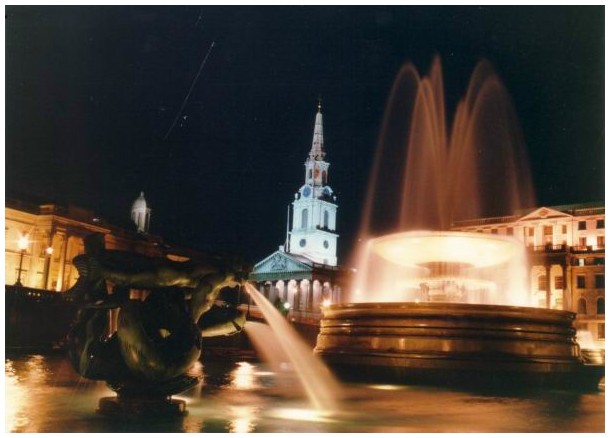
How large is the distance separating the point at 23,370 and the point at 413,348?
21.6 feet

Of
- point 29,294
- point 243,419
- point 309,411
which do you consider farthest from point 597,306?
point 243,419

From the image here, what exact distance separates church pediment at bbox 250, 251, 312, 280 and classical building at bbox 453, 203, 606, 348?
2586 cm

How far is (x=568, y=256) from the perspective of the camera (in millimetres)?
61469

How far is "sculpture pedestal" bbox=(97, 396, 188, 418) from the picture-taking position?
624 cm

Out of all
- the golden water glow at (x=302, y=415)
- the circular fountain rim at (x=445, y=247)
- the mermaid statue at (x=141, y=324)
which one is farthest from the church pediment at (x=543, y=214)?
the mermaid statue at (x=141, y=324)

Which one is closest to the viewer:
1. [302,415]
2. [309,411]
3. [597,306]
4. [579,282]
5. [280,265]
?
[302,415]

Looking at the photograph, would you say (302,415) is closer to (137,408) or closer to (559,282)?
(137,408)

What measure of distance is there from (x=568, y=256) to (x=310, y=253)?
43.7 metres

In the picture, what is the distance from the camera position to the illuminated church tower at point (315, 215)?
98.9 metres

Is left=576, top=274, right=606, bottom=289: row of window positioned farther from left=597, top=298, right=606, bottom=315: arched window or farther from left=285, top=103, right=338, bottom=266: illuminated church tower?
left=285, top=103, right=338, bottom=266: illuminated church tower

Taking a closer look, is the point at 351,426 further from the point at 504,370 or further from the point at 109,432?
the point at 504,370

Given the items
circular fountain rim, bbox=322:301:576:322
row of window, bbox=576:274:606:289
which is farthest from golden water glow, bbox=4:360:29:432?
row of window, bbox=576:274:606:289

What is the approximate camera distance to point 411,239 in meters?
14.7

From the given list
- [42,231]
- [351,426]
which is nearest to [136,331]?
[351,426]
